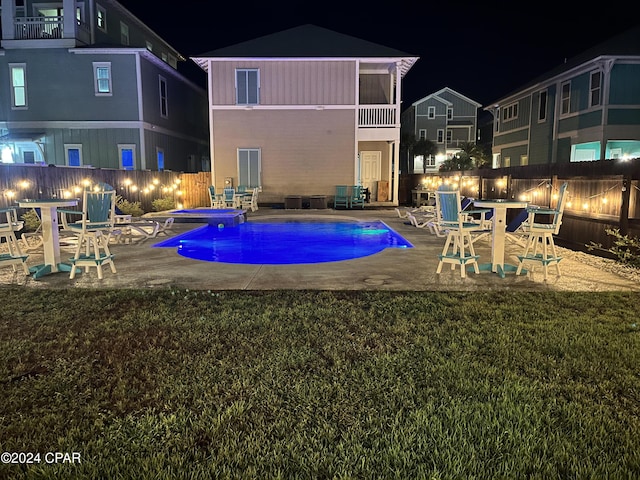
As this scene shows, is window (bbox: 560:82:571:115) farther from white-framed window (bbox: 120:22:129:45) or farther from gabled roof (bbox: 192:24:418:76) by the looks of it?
white-framed window (bbox: 120:22:129:45)

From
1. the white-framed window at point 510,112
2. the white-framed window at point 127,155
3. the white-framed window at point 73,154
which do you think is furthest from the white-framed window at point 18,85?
the white-framed window at point 510,112

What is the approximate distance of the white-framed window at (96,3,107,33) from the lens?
20328mm

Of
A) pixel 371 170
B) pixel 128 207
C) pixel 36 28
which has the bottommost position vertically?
pixel 128 207

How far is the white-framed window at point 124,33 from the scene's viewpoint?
888 inches

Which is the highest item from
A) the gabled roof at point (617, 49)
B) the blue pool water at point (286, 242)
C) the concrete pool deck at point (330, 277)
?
the gabled roof at point (617, 49)

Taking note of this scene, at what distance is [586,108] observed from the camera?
742 inches

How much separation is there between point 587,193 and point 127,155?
678 inches

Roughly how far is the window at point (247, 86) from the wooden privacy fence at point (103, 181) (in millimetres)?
3569

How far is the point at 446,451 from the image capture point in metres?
2.31

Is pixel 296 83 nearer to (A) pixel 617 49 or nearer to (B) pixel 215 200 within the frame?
(B) pixel 215 200

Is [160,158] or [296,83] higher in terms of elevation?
[296,83]

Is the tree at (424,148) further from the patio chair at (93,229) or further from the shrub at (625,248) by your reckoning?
the patio chair at (93,229)

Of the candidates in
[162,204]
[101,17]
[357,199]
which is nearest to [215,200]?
[162,204]

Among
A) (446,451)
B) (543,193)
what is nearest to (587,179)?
(543,193)
